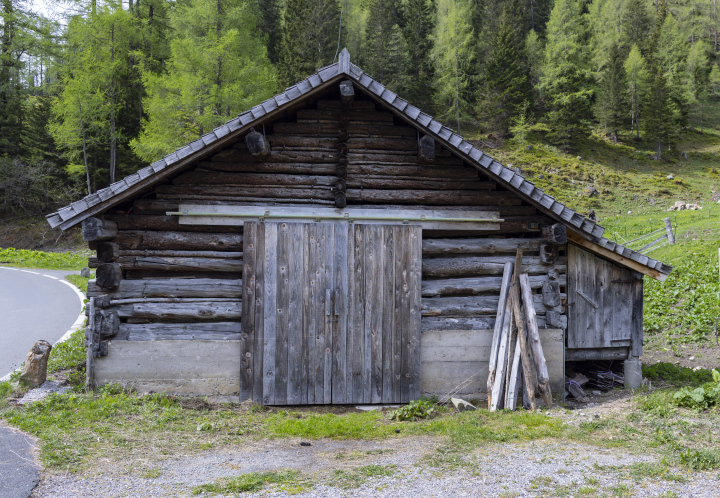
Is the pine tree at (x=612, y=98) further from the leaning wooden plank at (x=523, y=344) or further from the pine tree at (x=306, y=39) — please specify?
the leaning wooden plank at (x=523, y=344)

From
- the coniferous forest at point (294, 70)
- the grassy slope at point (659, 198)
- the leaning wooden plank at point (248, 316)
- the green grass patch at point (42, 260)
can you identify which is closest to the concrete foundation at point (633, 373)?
the grassy slope at point (659, 198)

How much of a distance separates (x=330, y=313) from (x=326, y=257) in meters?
0.81

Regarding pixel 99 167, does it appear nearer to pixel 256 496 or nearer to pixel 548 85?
pixel 256 496

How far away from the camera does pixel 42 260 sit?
79.7 feet

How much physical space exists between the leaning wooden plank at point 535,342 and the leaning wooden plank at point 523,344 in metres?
0.09

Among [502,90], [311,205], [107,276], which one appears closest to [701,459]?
[311,205]

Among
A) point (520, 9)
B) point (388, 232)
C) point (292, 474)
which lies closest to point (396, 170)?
point (388, 232)

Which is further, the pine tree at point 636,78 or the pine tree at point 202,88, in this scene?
the pine tree at point 636,78

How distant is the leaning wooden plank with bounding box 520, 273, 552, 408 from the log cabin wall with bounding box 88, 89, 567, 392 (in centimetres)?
33

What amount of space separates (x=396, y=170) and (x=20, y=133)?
34.5 meters

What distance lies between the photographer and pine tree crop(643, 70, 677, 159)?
45812 millimetres

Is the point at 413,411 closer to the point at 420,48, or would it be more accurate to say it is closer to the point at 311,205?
the point at 311,205

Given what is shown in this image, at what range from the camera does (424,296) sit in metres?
7.43

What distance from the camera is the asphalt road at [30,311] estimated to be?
9.59 meters
